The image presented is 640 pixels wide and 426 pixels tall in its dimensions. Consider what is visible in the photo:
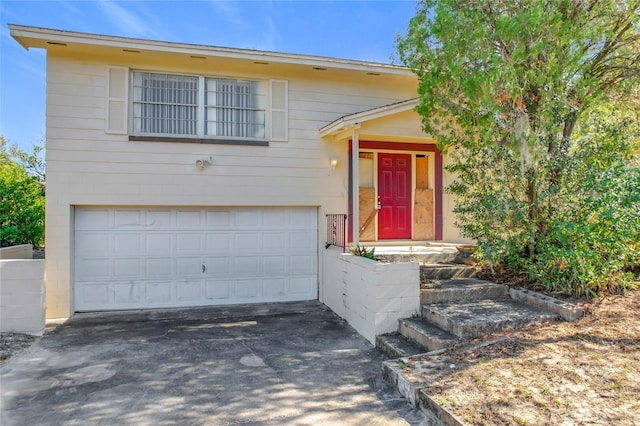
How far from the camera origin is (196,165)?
7250mm

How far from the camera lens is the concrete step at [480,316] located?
4463mm

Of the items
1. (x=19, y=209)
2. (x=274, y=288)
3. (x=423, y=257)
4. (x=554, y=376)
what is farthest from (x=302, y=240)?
(x=19, y=209)

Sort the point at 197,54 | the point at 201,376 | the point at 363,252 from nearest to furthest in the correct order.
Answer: the point at 201,376 < the point at 363,252 < the point at 197,54

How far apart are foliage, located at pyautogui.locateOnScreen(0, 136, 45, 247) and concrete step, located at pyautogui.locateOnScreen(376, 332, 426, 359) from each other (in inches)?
347

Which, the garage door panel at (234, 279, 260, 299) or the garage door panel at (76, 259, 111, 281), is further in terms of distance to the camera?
the garage door panel at (234, 279, 260, 299)

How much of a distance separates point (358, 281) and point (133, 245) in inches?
177

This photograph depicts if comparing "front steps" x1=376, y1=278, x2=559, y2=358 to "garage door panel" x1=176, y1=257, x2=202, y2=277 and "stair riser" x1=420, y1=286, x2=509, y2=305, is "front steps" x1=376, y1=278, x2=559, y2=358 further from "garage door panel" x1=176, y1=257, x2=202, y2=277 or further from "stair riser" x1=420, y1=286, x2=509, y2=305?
"garage door panel" x1=176, y1=257, x2=202, y2=277

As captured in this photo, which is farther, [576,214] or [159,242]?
[159,242]

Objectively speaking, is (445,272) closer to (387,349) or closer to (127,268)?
(387,349)

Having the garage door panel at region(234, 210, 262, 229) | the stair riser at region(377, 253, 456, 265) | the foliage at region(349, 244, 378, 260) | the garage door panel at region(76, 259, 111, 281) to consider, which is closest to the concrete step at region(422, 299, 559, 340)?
the foliage at region(349, 244, 378, 260)

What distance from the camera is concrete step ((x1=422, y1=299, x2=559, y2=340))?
14.6 ft

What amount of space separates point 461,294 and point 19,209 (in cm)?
1002

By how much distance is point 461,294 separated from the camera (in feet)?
18.2

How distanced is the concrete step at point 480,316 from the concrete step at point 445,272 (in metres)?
1.00
